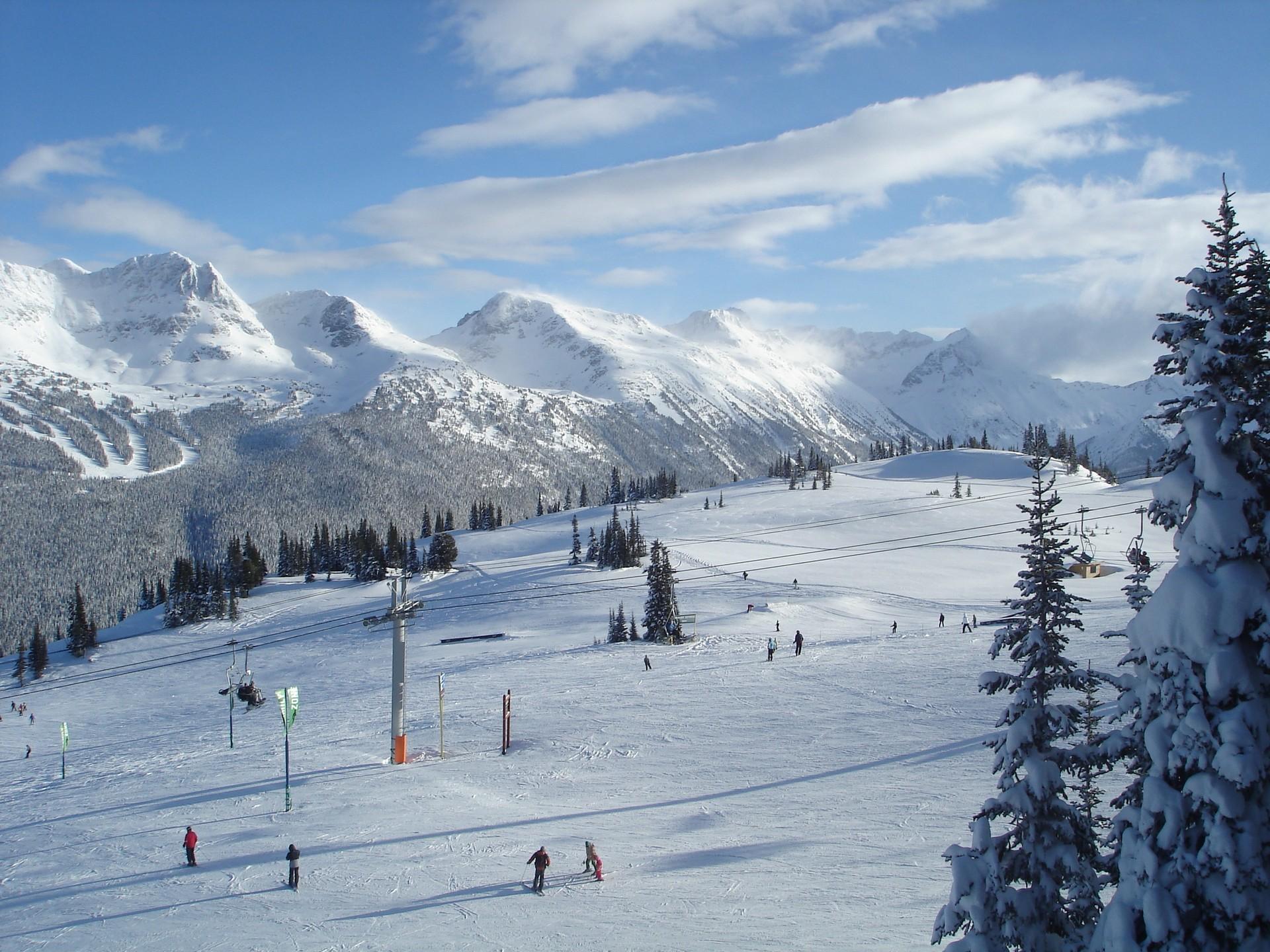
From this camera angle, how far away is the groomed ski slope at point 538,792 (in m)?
21.4

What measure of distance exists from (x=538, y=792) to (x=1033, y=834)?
2232 centimetres

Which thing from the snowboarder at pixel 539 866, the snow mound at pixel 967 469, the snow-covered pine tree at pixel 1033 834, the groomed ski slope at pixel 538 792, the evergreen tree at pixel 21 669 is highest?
the snow mound at pixel 967 469

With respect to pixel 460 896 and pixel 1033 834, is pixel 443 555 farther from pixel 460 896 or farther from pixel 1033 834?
pixel 1033 834

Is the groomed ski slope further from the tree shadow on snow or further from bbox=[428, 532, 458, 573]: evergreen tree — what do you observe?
bbox=[428, 532, 458, 573]: evergreen tree

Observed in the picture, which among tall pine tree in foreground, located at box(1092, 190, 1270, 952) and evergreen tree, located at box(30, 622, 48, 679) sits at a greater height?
tall pine tree in foreground, located at box(1092, 190, 1270, 952)

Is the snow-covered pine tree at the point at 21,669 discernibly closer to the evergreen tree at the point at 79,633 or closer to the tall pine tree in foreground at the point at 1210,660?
the evergreen tree at the point at 79,633

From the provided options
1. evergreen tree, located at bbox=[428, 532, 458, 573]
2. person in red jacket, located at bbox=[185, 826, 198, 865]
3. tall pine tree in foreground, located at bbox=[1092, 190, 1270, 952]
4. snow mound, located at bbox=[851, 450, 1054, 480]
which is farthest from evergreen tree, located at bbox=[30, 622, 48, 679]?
snow mound, located at bbox=[851, 450, 1054, 480]

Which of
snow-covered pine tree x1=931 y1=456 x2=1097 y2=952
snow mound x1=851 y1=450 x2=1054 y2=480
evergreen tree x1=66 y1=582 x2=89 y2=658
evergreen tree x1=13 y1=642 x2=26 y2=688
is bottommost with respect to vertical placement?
evergreen tree x1=13 y1=642 x2=26 y2=688

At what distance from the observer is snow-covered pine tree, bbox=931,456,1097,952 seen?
11.6 metres

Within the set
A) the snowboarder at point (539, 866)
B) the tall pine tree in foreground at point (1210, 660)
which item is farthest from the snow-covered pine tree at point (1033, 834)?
the snowboarder at point (539, 866)

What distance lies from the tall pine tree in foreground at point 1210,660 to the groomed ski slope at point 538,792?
10164mm

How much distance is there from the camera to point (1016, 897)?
11664 mm

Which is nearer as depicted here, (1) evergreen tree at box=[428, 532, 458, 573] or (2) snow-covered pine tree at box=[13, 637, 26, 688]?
(2) snow-covered pine tree at box=[13, 637, 26, 688]

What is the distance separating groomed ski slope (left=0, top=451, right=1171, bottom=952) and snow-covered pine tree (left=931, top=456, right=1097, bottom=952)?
730 cm
